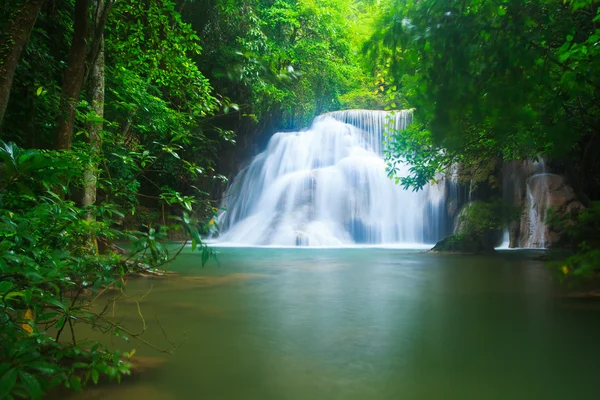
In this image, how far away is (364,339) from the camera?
11.3 ft

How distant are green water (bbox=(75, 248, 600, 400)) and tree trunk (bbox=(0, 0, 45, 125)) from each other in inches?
69.2

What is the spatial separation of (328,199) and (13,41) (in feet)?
44.4

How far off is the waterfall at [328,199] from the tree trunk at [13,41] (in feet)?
37.4

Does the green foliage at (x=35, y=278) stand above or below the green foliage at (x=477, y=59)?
below

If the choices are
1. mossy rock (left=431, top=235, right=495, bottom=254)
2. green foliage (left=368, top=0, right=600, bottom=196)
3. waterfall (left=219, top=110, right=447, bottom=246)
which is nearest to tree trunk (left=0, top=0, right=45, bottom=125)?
green foliage (left=368, top=0, right=600, bottom=196)

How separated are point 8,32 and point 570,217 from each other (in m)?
3.58

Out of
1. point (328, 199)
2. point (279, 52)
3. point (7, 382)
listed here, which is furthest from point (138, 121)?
point (328, 199)

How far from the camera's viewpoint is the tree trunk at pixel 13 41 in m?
2.42

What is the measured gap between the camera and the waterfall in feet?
48.0

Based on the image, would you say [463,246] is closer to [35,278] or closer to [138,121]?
[138,121]

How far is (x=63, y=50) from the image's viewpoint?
546 centimetres

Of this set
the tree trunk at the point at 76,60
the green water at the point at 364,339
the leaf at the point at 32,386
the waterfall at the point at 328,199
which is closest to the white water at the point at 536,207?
the waterfall at the point at 328,199

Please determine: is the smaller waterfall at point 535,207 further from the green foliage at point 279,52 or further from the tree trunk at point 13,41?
the tree trunk at point 13,41

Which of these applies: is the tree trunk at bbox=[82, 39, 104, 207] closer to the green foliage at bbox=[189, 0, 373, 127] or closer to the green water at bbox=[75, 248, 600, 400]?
the green water at bbox=[75, 248, 600, 400]
